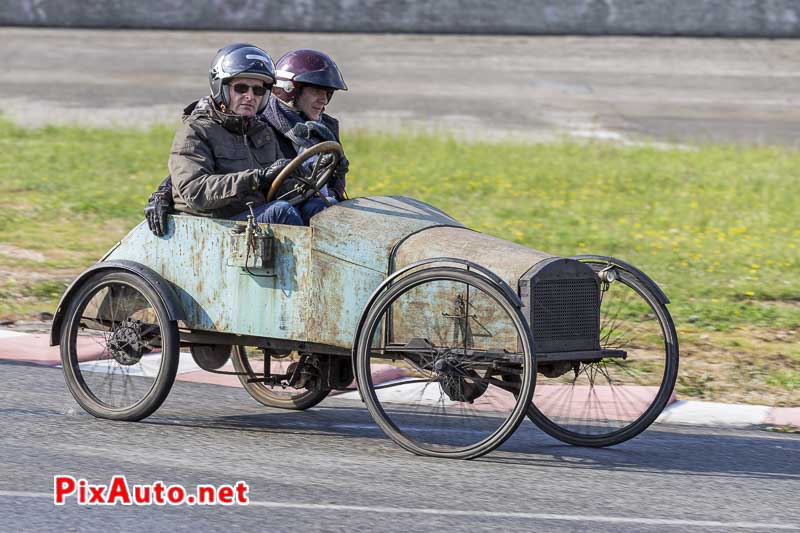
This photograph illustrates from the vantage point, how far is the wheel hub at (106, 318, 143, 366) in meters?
6.37

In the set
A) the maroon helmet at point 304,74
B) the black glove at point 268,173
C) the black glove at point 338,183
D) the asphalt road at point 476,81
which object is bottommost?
the black glove at point 268,173

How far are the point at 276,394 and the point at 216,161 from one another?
4.56 ft

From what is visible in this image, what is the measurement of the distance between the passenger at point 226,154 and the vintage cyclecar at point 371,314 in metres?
0.11

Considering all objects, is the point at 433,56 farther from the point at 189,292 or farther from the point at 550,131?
the point at 189,292

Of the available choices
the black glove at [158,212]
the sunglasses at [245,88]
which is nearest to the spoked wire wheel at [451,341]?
the black glove at [158,212]

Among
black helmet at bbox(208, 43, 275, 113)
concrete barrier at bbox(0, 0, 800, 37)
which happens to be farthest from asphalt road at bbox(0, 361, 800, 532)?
concrete barrier at bbox(0, 0, 800, 37)

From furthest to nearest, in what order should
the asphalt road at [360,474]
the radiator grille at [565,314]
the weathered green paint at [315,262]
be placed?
the weathered green paint at [315,262] → the radiator grille at [565,314] → the asphalt road at [360,474]

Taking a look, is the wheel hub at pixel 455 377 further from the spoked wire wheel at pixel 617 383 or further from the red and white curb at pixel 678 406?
the red and white curb at pixel 678 406

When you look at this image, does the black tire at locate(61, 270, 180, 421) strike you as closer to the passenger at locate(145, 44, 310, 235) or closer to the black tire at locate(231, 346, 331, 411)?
the passenger at locate(145, 44, 310, 235)

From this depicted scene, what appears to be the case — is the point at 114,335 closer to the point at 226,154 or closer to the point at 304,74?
the point at 226,154

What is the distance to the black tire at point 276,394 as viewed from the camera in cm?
694

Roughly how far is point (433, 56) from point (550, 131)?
7.17 meters

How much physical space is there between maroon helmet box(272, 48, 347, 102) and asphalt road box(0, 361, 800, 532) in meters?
1.73

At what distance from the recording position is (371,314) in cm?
569
